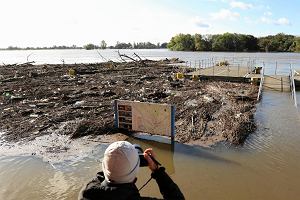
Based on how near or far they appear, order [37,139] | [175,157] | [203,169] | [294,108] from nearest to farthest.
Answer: [203,169]
[175,157]
[37,139]
[294,108]

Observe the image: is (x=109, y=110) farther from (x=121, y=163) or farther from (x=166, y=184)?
(x=121, y=163)

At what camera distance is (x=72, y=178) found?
7785 millimetres

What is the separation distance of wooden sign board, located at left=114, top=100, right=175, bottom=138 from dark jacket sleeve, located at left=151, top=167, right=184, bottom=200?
7507mm

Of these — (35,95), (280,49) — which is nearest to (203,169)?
(35,95)

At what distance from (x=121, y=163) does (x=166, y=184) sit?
0.45 meters

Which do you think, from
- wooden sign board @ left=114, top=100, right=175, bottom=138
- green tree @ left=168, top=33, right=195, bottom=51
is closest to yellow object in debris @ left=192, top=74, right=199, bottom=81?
wooden sign board @ left=114, top=100, right=175, bottom=138

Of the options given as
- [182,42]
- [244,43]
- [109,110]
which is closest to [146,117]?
[109,110]

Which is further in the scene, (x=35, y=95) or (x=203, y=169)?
(x=35, y=95)

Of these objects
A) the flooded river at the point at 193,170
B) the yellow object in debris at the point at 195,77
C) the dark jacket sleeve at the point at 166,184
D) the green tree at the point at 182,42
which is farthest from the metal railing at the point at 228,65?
the green tree at the point at 182,42

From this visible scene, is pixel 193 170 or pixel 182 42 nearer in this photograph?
pixel 193 170

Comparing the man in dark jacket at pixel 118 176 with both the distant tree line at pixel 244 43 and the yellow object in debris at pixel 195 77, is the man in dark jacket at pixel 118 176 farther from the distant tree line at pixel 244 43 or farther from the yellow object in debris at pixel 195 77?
the distant tree line at pixel 244 43

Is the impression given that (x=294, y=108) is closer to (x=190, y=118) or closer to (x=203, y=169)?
(x=190, y=118)

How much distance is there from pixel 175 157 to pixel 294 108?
10055 mm

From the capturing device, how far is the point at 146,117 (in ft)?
35.0
